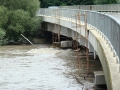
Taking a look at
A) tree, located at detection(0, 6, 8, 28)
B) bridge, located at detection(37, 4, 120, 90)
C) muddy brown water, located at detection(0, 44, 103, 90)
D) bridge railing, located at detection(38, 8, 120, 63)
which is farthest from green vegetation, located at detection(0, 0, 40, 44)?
muddy brown water, located at detection(0, 44, 103, 90)

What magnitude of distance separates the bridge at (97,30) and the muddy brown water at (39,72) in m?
2.18

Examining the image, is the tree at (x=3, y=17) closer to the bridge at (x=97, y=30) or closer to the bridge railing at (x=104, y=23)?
the bridge at (x=97, y=30)

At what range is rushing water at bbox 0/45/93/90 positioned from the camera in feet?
71.0

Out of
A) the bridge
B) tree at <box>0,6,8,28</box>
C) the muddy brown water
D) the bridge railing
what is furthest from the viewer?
tree at <box>0,6,8,28</box>

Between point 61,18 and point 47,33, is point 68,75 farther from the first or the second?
point 47,33

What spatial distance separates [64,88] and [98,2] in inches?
2068

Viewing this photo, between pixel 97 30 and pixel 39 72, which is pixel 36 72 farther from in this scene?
pixel 97 30

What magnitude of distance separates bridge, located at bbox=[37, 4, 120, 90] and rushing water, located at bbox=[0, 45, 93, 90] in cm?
Result: 235

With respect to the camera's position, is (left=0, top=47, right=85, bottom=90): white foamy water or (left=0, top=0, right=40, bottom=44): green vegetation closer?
(left=0, top=47, right=85, bottom=90): white foamy water

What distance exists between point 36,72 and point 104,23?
9.40 metres

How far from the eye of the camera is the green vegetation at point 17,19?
48.4 metres

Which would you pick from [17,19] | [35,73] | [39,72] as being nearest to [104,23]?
[35,73]

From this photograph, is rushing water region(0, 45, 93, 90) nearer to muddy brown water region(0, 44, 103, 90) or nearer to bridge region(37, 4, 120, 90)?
muddy brown water region(0, 44, 103, 90)

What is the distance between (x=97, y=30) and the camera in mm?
22406
